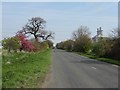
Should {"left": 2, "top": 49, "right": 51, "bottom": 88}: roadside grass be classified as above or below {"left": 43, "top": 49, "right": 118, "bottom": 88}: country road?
above

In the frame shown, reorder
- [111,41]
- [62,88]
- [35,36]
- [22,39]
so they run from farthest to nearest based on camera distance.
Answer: [35,36]
[22,39]
[111,41]
[62,88]

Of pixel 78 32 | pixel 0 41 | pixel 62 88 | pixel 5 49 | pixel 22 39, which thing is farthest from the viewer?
pixel 78 32

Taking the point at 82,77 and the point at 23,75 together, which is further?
the point at 82,77

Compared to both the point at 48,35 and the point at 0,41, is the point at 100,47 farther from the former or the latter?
the point at 48,35

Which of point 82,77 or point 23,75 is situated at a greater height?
point 23,75

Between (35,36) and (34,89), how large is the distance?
4053 inches

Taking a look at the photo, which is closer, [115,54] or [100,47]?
[115,54]

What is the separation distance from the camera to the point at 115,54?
52.8 metres

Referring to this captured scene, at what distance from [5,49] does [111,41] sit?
62.2 feet

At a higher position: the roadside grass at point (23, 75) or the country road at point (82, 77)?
the roadside grass at point (23, 75)

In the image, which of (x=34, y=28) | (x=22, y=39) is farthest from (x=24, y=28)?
(x=22, y=39)

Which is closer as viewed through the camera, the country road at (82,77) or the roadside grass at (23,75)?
the roadside grass at (23,75)

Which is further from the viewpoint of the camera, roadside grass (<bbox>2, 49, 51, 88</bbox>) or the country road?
the country road

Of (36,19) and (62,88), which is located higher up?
(36,19)
